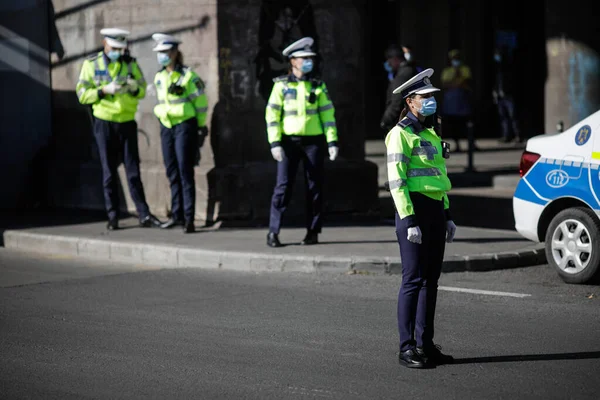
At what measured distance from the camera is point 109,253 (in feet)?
40.3

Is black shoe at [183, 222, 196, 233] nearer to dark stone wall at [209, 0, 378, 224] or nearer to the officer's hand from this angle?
dark stone wall at [209, 0, 378, 224]

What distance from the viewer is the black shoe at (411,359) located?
24.0ft

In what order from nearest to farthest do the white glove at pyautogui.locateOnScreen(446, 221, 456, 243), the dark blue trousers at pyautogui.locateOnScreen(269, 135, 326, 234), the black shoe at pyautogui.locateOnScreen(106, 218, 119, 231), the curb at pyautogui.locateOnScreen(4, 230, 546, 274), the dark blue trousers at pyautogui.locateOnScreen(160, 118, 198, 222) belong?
the white glove at pyautogui.locateOnScreen(446, 221, 456, 243), the curb at pyautogui.locateOnScreen(4, 230, 546, 274), the dark blue trousers at pyautogui.locateOnScreen(269, 135, 326, 234), the dark blue trousers at pyautogui.locateOnScreen(160, 118, 198, 222), the black shoe at pyautogui.locateOnScreen(106, 218, 119, 231)

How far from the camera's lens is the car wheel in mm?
10195

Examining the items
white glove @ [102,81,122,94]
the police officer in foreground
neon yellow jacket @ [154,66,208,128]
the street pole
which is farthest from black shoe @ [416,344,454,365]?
the street pole

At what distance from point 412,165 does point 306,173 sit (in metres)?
4.89

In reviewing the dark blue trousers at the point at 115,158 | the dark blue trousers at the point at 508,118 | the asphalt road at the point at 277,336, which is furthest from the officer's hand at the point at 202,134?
the dark blue trousers at the point at 508,118

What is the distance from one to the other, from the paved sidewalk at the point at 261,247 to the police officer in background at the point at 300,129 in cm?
35

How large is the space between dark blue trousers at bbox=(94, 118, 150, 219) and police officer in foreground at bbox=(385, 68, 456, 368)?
6.48 metres

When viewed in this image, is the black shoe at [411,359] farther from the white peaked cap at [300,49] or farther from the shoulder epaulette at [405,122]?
the white peaked cap at [300,49]

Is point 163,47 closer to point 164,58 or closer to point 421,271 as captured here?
point 164,58

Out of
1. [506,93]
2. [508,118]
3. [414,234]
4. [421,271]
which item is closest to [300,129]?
[421,271]

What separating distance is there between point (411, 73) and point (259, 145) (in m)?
2.01

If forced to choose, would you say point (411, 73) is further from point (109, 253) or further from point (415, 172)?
point (415, 172)
